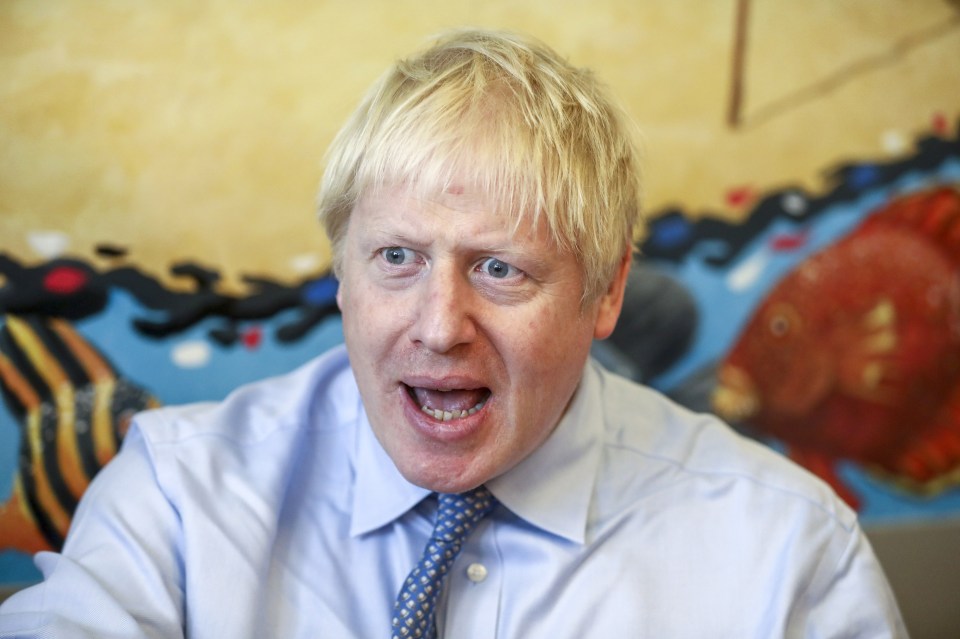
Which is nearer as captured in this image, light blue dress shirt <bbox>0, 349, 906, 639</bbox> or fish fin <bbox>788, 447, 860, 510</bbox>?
light blue dress shirt <bbox>0, 349, 906, 639</bbox>

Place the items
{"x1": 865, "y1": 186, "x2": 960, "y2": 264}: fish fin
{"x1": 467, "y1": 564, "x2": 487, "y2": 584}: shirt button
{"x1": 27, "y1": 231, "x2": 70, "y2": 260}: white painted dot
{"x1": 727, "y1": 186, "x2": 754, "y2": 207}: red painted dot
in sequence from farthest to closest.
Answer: {"x1": 865, "y1": 186, "x2": 960, "y2": 264}: fish fin < {"x1": 727, "y1": 186, "x2": 754, "y2": 207}: red painted dot < {"x1": 27, "y1": 231, "x2": 70, "y2": 260}: white painted dot < {"x1": 467, "y1": 564, "x2": 487, "y2": 584}: shirt button

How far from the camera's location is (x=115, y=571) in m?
1.19

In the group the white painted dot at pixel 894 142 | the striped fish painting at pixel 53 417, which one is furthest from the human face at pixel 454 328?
the white painted dot at pixel 894 142

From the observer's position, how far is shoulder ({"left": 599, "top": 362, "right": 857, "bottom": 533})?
4.71 feet

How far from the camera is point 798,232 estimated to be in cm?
202

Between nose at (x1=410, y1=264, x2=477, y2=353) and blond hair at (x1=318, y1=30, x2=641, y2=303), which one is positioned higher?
blond hair at (x1=318, y1=30, x2=641, y2=303)

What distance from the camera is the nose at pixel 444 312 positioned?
116cm

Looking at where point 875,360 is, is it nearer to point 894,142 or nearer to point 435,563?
point 894,142

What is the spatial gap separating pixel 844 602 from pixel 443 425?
0.67m

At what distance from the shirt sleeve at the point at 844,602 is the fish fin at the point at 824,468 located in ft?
2.09

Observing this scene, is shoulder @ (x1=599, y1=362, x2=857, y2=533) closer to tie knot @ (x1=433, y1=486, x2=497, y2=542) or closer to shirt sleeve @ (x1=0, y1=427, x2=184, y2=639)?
tie knot @ (x1=433, y1=486, x2=497, y2=542)

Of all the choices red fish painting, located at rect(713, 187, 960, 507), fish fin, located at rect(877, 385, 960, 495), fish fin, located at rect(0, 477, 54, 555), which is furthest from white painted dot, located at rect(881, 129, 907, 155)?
fish fin, located at rect(0, 477, 54, 555)

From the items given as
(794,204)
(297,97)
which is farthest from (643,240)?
(297,97)

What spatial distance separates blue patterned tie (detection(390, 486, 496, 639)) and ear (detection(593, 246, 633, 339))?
0.98ft
